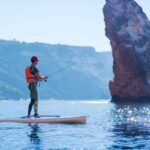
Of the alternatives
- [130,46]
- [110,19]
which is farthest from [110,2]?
[130,46]

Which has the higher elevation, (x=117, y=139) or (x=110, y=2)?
(x=110, y=2)

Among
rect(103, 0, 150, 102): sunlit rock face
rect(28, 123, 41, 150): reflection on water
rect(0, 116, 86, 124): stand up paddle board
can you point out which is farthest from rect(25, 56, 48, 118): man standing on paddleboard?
rect(103, 0, 150, 102): sunlit rock face

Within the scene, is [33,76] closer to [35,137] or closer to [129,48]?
[35,137]

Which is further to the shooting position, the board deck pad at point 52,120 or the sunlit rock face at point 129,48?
the sunlit rock face at point 129,48

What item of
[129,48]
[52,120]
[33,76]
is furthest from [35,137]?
[129,48]

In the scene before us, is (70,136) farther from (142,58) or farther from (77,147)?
(142,58)

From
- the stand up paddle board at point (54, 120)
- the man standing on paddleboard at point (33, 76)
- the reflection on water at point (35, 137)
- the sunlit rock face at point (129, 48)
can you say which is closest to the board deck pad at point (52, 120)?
the stand up paddle board at point (54, 120)

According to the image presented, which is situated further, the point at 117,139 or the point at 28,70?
the point at 28,70

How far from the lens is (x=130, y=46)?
126 m

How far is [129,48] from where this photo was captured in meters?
126

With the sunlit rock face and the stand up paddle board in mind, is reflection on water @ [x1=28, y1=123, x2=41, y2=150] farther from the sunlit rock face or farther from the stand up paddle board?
the sunlit rock face

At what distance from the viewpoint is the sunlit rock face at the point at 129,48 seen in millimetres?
124125

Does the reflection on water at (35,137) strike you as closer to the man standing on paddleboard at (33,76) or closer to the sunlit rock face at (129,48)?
the man standing on paddleboard at (33,76)

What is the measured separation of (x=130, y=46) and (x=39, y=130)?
3929 inches
